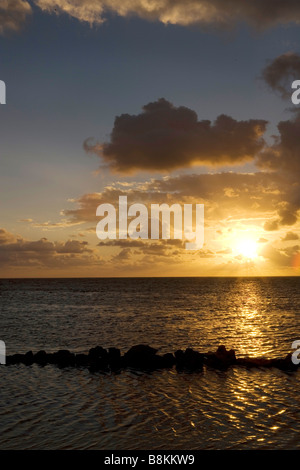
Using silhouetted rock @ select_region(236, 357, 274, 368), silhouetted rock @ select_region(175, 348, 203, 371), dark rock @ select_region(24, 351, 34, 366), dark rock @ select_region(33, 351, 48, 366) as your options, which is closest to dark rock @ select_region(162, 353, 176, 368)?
silhouetted rock @ select_region(175, 348, 203, 371)

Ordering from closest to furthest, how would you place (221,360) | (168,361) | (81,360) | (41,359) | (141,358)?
(221,360) → (168,361) → (141,358) → (81,360) → (41,359)

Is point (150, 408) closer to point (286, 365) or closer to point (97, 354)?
point (97, 354)

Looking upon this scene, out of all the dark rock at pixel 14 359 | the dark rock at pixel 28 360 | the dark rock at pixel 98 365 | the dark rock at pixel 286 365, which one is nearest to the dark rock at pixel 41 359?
the dark rock at pixel 28 360

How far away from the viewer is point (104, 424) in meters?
20.0

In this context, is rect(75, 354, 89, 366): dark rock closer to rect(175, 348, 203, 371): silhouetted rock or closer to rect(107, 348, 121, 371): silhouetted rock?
rect(107, 348, 121, 371): silhouetted rock

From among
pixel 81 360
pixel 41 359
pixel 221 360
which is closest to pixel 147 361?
pixel 81 360

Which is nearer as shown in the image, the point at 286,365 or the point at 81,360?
the point at 286,365

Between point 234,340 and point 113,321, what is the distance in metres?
24.9

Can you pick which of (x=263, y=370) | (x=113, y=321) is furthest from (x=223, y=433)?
(x=113, y=321)

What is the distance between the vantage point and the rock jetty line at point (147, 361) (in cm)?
3222

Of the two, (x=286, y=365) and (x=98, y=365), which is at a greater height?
(x=286, y=365)

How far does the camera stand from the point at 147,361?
108 feet

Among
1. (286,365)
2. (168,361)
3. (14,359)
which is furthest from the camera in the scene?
(14,359)
